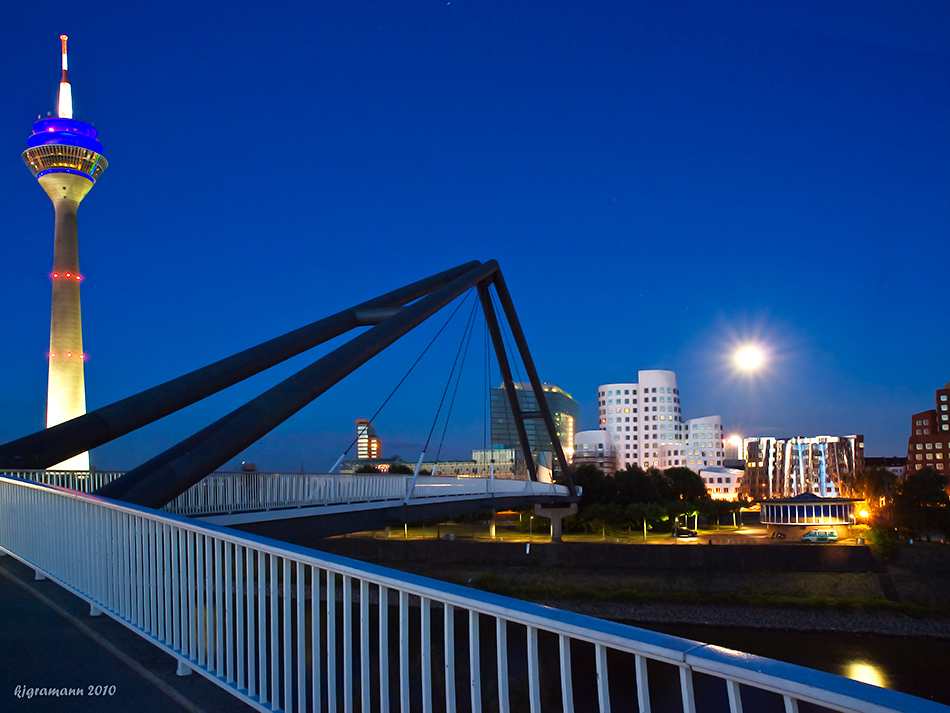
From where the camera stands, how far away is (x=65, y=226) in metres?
58.6

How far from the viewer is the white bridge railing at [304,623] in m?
1.73

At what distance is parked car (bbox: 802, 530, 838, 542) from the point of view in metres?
43.5

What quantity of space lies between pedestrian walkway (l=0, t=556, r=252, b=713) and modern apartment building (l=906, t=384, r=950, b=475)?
362 feet

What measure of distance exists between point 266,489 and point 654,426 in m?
103

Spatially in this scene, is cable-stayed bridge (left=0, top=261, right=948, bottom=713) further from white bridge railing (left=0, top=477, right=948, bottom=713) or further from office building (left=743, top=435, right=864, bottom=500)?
office building (left=743, top=435, right=864, bottom=500)

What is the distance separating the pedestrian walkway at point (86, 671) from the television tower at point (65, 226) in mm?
56404

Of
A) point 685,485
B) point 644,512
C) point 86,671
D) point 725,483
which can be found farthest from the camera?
point 725,483

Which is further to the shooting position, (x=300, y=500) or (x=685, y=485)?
(x=685, y=485)

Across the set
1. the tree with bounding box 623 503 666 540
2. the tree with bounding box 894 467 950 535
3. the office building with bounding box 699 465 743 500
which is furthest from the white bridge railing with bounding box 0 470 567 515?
the office building with bounding box 699 465 743 500

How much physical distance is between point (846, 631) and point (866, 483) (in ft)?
118

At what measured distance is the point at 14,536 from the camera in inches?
291

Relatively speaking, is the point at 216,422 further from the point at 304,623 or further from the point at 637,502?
the point at 637,502

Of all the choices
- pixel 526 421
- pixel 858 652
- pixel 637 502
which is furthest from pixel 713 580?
pixel 526 421

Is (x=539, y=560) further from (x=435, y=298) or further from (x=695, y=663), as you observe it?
(x=695, y=663)
